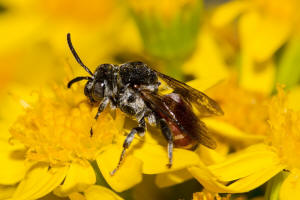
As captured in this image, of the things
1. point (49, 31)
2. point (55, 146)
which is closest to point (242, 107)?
point (55, 146)

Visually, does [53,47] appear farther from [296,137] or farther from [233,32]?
[296,137]

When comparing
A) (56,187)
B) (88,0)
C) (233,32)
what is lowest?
(56,187)

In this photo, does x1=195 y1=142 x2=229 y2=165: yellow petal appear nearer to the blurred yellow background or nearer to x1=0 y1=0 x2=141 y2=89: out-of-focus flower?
the blurred yellow background

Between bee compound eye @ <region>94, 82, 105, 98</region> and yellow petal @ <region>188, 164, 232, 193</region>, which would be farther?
bee compound eye @ <region>94, 82, 105, 98</region>

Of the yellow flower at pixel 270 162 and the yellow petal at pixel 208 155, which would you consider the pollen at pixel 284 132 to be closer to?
the yellow flower at pixel 270 162

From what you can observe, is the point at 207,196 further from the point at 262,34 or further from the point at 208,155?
the point at 262,34

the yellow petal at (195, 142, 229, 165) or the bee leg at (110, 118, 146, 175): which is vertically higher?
the bee leg at (110, 118, 146, 175)

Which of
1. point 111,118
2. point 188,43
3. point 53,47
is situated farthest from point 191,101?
point 53,47

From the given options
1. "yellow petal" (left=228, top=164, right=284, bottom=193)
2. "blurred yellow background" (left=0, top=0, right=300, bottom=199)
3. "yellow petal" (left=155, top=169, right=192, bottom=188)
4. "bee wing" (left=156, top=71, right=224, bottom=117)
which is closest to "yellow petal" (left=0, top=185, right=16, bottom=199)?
"blurred yellow background" (left=0, top=0, right=300, bottom=199)
